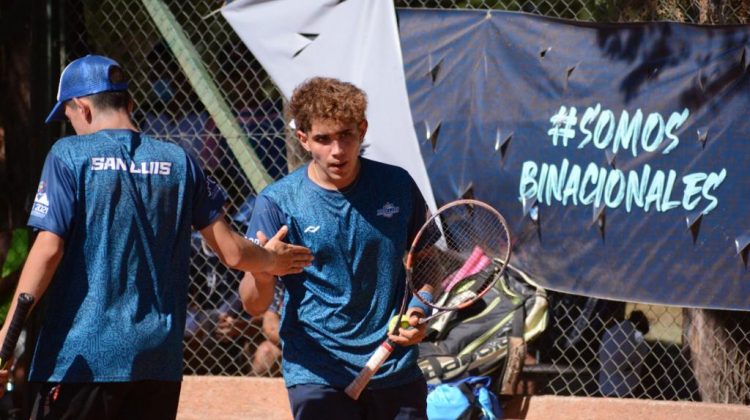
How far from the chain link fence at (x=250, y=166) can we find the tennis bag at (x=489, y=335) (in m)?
0.21

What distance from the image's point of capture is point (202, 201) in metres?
3.79

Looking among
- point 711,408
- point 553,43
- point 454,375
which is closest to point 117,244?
point 454,375

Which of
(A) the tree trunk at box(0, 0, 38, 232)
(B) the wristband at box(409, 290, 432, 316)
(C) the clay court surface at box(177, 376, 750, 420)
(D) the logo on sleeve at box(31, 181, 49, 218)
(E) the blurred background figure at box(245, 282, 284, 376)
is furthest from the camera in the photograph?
(A) the tree trunk at box(0, 0, 38, 232)

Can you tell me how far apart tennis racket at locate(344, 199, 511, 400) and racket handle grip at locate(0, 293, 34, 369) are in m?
1.11

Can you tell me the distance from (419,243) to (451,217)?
1.08m

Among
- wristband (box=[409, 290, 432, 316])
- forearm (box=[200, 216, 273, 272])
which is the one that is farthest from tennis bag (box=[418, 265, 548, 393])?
forearm (box=[200, 216, 273, 272])

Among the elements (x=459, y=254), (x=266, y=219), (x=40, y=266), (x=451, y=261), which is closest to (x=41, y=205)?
(x=40, y=266)

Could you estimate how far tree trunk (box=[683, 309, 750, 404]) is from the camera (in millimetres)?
6145

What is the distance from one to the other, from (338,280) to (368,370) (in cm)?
34

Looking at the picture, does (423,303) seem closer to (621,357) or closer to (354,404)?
(354,404)


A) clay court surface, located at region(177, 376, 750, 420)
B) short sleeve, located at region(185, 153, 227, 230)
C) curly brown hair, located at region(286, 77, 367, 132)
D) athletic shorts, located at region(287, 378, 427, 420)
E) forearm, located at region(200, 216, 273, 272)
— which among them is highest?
curly brown hair, located at region(286, 77, 367, 132)

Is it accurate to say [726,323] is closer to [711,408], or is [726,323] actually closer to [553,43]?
[711,408]

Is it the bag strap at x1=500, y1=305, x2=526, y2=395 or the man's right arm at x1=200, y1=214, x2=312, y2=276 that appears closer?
the man's right arm at x1=200, y1=214, x2=312, y2=276

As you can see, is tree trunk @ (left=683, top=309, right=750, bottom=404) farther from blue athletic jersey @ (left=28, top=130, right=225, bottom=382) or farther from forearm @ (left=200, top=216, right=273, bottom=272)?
blue athletic jersey @ (left=28, top=130, right=225, bottom=382)
